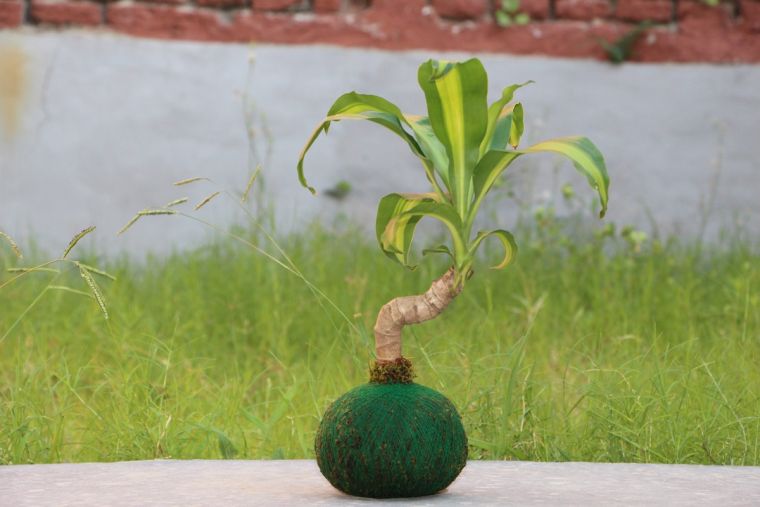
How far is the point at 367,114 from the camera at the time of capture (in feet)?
5.05

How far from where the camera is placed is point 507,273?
11.1 ft

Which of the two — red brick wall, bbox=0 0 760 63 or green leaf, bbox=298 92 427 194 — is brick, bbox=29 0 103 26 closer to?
red brick wall, bbox=0 0 760 63

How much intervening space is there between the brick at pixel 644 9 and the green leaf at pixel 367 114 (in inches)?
98.2

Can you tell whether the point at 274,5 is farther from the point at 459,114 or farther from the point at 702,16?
the point at 459,114

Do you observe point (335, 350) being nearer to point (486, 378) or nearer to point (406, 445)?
point (486, 378)

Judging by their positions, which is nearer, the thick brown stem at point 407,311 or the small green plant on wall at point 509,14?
the thick brown stem at point 407,311

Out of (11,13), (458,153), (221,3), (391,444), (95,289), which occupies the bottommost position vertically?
(391,444)

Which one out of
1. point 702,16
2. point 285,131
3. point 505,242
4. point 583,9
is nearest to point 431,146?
point 505,242

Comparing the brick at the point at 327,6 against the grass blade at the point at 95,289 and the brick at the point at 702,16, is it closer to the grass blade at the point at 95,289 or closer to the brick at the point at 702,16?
the brick at the point at 702,16

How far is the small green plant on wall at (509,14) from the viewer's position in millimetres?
3771

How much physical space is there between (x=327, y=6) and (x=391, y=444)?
8.49 ft

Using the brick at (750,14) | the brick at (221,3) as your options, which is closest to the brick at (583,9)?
the brick at (750,14)

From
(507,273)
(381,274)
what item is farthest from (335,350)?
(507,273)

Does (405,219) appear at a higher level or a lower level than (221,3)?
lower
